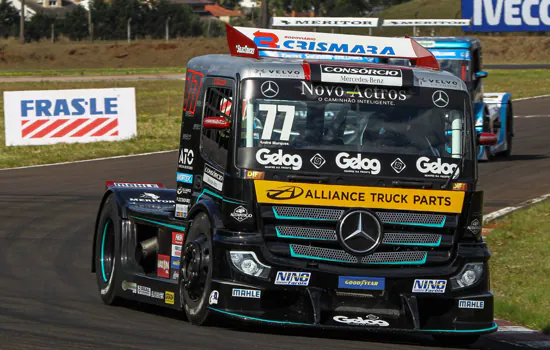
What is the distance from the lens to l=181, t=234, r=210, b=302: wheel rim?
898cm

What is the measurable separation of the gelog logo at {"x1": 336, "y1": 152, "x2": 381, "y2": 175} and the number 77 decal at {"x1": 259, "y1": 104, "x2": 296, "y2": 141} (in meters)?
0.47

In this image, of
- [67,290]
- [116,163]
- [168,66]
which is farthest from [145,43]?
[67,290]

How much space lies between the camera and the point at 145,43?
89.1m

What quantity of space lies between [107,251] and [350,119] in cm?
343

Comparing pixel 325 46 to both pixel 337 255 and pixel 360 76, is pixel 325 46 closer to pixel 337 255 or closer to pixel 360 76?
pixel 360 76

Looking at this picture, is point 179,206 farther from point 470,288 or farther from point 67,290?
point 470,288

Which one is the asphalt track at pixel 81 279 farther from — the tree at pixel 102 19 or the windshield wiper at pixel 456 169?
the tree at pixel 102 19

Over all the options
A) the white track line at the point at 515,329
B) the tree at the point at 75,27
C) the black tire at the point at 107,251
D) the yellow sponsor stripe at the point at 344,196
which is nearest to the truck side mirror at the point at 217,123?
the yellow sponsor stripe at the point at 344,196

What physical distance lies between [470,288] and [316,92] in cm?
205

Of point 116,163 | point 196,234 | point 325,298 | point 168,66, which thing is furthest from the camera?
point 168,66

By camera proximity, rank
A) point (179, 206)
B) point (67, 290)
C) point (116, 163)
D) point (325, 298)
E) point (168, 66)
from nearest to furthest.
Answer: point (325, 298)
point (179, 206)
point (67, 290)
point (116, 163)
point (168, 66)

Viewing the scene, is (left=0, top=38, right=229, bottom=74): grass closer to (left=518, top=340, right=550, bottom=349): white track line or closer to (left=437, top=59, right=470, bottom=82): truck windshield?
(left=437, top=59, right=470, bottom=82): truck windshield

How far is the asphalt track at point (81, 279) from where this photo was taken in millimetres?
8461

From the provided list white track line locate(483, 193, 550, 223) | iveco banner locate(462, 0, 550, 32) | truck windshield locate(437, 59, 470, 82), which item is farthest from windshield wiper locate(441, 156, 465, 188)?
iveco banner locate(462, 0, 550, 32)
